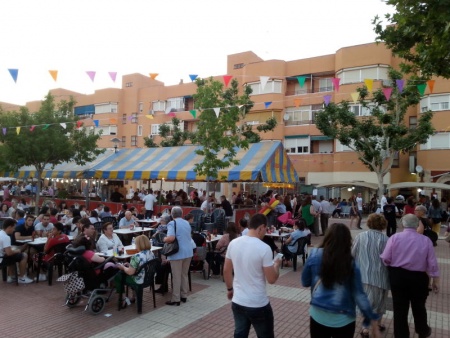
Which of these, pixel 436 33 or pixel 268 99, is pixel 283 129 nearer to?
pixel 268 99

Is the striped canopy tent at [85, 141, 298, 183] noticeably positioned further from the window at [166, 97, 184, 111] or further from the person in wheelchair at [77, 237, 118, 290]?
the window at [166, 97, 184, 111]

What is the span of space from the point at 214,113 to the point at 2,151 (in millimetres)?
11754

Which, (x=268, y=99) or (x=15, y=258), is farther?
(x=268, y=99)

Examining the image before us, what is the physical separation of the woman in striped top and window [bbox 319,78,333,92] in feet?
92.2

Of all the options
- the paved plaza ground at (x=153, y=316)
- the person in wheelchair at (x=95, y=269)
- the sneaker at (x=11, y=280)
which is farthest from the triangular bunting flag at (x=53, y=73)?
the person in wheelchair at (x=95, y=269)

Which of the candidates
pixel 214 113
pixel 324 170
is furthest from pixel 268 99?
pixel 214 113

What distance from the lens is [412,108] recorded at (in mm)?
28734

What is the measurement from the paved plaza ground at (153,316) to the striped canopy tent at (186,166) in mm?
7394

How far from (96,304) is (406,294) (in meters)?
4.69

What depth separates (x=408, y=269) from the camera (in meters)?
4.55

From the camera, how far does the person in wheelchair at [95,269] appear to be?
6297 millimetres

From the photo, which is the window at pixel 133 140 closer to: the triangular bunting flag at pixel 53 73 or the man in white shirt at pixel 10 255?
the triangular bunting flag at pixel 53 73

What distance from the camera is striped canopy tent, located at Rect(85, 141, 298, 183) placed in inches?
579

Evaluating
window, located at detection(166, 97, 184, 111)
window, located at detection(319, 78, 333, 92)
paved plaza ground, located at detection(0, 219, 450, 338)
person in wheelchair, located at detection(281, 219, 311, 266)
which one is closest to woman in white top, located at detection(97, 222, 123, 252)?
paved plaza ground, located at detection(0, 219, 450, 338)
